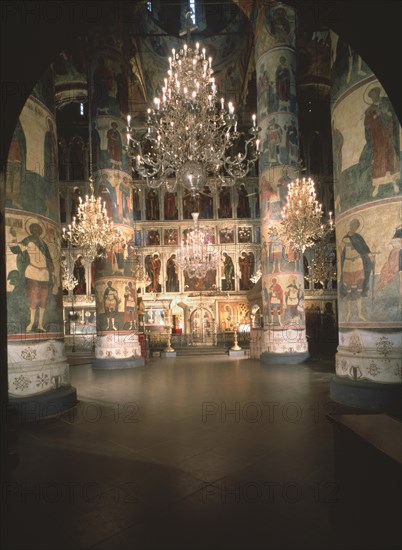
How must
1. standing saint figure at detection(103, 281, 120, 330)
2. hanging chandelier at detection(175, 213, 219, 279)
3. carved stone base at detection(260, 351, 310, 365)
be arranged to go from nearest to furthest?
carved stone base at detection(260, 351, 310, 365) → standing saint figure at detection(103, 281, 120, 330) → hanging chandelier at detection(175, 213, 219, 279)

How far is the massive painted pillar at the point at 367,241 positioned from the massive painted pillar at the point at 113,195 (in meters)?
8.73

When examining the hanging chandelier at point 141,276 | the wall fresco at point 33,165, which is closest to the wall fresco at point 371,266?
the wall fresco at point 33,165

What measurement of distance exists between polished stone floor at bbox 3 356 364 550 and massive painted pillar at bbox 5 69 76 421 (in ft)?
2.14

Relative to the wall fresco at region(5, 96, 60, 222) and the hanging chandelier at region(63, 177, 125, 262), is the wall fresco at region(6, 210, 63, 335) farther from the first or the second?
the hanging chandelier at region(63, 177, 125, 262)

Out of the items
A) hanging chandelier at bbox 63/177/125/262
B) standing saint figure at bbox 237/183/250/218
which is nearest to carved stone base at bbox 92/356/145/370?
hanging chandelier at bbox 63/177/125/262

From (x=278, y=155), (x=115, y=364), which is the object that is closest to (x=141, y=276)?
(x=115, y=364)

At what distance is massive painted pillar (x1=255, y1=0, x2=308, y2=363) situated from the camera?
1286cm

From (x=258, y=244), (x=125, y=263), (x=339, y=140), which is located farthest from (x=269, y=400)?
(x=258, y=244)

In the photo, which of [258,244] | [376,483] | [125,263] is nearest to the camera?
[376,483]

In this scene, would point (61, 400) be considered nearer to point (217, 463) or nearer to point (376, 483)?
point (217, 463)

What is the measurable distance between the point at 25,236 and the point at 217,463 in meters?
4.66

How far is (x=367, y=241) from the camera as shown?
19.3 feet

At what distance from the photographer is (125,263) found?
1357cm

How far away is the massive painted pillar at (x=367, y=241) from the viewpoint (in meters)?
5.59
